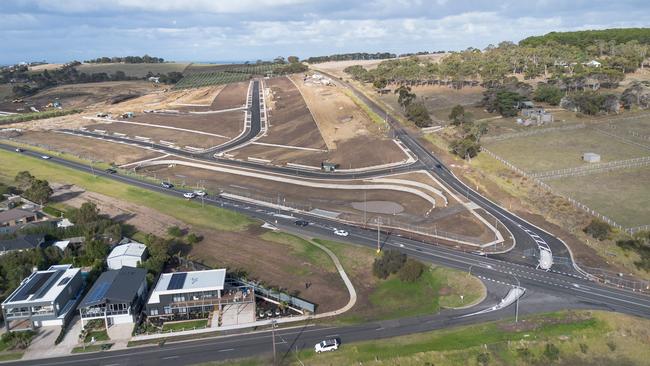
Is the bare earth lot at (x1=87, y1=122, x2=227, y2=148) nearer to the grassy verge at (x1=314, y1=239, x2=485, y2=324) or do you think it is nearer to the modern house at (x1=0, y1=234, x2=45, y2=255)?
the modern house at (x1=0, y1=234, x2=45, y2=255)

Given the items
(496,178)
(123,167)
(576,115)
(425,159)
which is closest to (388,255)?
(496,178)

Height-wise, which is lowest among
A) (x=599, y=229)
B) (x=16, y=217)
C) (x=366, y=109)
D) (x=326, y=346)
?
(x=326, y=346)

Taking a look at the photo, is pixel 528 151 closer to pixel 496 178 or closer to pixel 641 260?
pixel 496 178

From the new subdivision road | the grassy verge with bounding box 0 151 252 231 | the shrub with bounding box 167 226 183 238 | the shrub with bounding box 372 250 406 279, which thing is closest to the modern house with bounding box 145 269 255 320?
the new subdivision road

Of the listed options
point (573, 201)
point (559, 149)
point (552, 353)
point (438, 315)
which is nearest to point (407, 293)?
point (438, 315)

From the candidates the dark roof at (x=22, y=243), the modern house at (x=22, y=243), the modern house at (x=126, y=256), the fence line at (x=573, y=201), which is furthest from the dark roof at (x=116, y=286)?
the fence line at (x=573, y=201)

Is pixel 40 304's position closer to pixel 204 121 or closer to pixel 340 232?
pixel 340 232

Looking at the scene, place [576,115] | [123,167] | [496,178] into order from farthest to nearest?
[576,115] → [123,167] → [496,178]
